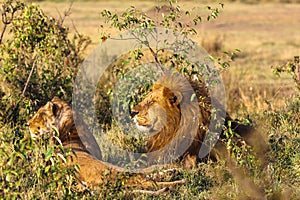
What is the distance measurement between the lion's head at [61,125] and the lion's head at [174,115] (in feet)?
2.09

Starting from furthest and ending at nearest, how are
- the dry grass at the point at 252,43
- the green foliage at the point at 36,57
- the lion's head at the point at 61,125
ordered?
1. the dry grass at the point at 252,43
2. the green foliage at the point at 36,57
3. the lion's head at the point at 61,125

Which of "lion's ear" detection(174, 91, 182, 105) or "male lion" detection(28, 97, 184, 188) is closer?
"lion's ear" detection(174, 91, 182, 105)

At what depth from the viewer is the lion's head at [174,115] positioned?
266 inches

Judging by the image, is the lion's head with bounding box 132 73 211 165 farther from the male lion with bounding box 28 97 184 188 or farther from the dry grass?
the dry grass

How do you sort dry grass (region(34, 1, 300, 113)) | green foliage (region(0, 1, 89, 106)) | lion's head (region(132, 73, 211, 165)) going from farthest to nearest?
1. dry grass (region(34, 1, 300, 113))
2. green foliage (region(0, 1, 89, 106))
3. lion's head (region(132, 73, 211, 165))

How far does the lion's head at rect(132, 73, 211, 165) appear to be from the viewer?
6754 mm

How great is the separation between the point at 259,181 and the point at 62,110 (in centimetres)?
253

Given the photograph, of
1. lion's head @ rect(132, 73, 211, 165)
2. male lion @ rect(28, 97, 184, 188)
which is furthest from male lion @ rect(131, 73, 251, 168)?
male lion @ rect(28, 97, 184, 188)

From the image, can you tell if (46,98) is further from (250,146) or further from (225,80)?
(225,80)

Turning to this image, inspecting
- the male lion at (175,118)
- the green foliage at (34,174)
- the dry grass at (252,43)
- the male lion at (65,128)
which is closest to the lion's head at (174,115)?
the male lion at (175,118)

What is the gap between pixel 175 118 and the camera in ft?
22.7

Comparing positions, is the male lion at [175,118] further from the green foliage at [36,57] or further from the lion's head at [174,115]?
the green foliage at [36,57]

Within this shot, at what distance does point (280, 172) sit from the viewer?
6.19 meters

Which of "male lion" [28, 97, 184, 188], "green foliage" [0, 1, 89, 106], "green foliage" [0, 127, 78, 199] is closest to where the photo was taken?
"green foliage" [0, 127, 78, 199]
